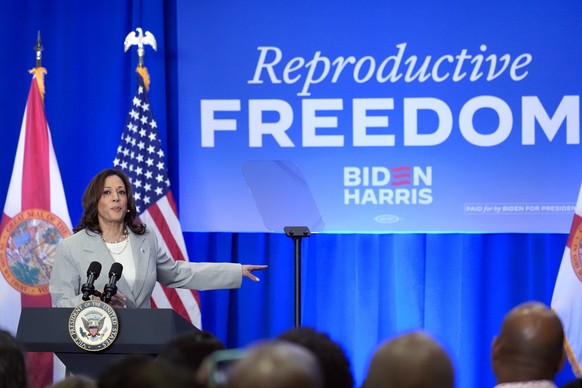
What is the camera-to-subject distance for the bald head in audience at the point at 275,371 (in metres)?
1.43

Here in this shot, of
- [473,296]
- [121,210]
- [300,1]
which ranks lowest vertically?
[473,296]

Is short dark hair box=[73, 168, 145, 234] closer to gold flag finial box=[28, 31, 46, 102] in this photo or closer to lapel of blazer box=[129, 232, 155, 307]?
lapel of blazer box=[129, 232, 155, 307]

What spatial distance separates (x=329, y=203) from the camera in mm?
6578

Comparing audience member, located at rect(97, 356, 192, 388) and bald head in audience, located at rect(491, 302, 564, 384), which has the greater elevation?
audience member, located at rect(97, 356, 192, 388)

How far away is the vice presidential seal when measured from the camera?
405cm

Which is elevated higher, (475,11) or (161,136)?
(475,11)

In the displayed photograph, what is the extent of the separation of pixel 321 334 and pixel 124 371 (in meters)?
0.70

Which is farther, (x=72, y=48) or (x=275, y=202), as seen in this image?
(x=72, y=48)

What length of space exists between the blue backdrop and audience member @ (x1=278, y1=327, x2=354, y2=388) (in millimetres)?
4511

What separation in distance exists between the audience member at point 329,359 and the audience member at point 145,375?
53 cm

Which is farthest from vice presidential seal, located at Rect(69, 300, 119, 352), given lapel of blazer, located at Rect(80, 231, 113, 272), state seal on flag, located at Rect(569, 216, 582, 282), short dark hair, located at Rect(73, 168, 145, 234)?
state seal on flag, located at Rect(569, 216, 582, 282)

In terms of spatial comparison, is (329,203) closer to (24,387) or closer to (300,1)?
(300,1)

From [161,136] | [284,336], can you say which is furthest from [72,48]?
[284,336]

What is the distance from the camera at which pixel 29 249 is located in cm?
643
